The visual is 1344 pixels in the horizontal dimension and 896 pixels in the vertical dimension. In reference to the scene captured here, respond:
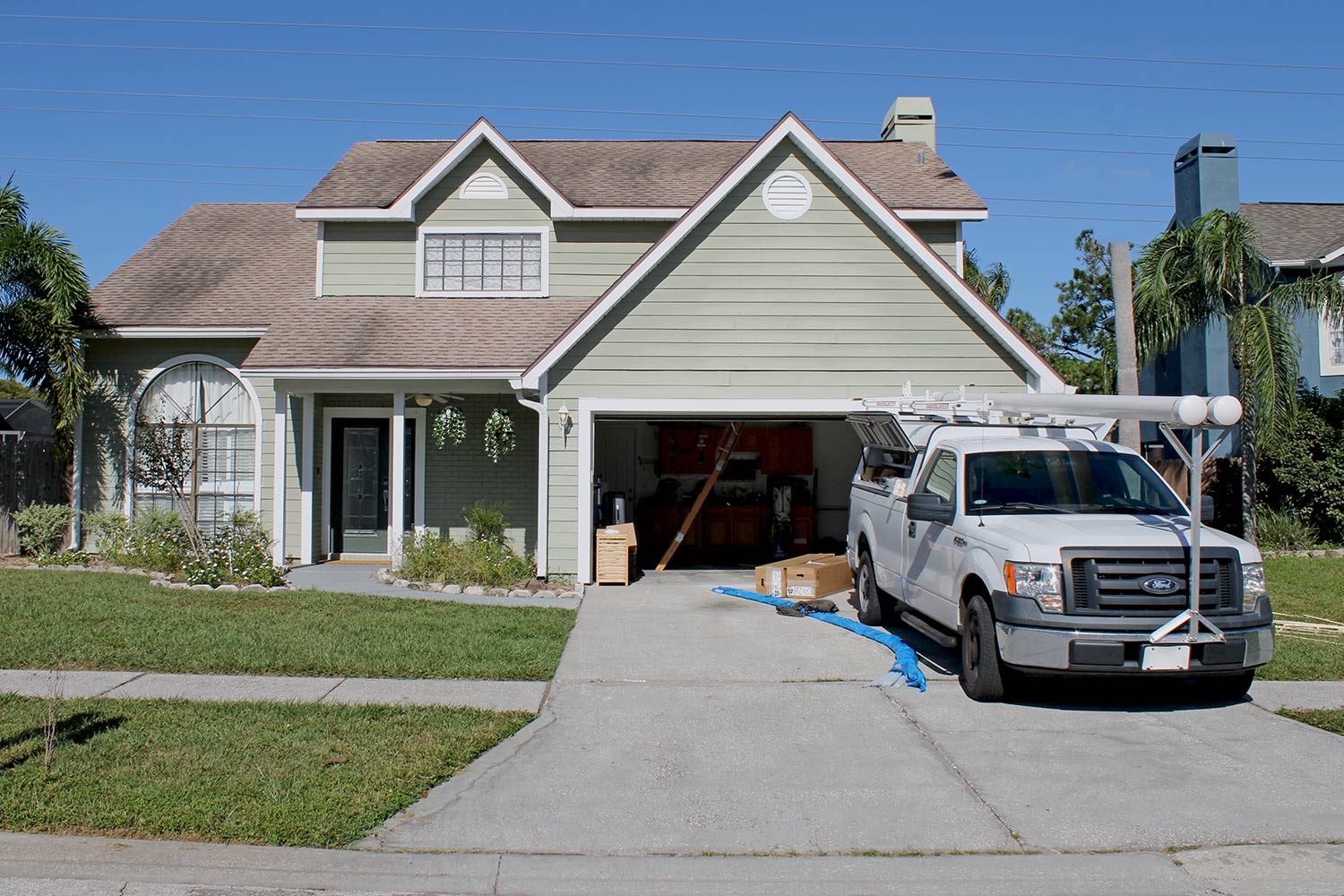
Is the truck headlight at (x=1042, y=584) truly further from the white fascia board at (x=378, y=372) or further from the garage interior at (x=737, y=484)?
the garage interior at (x=737, y=484)

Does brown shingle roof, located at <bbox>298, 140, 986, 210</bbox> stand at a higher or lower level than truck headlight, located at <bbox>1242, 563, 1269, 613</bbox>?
higher

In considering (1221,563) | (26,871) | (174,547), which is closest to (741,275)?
(1221,563)

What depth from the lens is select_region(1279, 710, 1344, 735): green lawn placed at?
7.15m

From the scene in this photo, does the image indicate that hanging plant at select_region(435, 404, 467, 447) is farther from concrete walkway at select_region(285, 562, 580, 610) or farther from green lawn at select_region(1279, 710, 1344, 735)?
green lawn at select_region(1279, 710, 1344, 735)

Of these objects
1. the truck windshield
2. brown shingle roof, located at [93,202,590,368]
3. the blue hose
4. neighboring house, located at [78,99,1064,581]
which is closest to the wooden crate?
neighboring house, located at [78,99,1064,581]

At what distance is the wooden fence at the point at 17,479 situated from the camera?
15.7 meters

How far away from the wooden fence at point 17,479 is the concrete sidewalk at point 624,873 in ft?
41.7

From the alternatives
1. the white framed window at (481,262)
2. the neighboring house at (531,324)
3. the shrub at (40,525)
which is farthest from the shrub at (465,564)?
the shrub at (40,525)

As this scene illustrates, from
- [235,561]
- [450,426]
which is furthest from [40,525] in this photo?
[450,426]

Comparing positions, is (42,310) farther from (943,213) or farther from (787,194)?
(943,213)

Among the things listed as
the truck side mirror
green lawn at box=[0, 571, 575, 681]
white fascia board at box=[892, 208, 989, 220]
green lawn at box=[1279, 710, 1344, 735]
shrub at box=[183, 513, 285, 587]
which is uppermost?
white fascia board at box=[892, 208, 989, 220]

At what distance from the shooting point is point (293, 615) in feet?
35.5

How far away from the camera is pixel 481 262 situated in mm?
16219

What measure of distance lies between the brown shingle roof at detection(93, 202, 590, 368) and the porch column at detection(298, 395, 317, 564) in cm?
111
